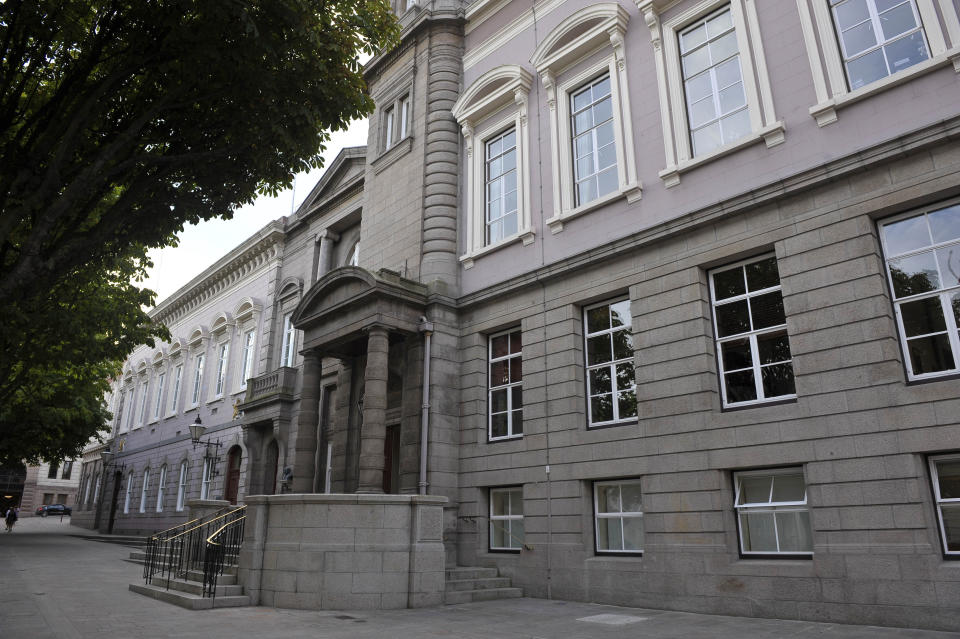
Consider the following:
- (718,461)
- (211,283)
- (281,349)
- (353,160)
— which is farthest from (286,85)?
(211,283)

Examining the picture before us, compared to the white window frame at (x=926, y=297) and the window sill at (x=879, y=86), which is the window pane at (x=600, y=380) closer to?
the white window frame at (x=926, y=297)

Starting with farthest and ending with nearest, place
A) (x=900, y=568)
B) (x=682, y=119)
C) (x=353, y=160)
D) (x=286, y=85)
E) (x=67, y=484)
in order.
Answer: (x=67, y=484), (x=353, y=160), (x=682, y=119), (x=286, y=85), (x=900, y=568)

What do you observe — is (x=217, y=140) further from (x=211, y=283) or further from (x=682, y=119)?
(x=211, y=283)

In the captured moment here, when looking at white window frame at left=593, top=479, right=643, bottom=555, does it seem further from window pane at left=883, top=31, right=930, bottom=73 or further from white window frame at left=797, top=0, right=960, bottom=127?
window pane at left=883, top=31, right=930, bottom=73

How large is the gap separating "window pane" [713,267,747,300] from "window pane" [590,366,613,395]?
277 cm

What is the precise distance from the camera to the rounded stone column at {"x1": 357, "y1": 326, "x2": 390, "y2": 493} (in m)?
14.8

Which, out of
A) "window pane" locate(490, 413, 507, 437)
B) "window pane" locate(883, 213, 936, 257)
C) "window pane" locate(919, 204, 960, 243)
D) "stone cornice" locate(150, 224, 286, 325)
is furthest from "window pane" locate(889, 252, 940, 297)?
"stone cornice" locate(150, 224, 286, 325)

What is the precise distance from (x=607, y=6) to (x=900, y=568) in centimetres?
1242

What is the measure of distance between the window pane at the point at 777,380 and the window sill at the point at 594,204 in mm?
4528

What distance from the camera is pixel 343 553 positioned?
36.5ft

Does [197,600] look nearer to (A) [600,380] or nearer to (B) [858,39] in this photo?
(A) [600,380]

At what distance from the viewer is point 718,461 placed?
37.0 feet

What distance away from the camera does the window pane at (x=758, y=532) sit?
1070cm

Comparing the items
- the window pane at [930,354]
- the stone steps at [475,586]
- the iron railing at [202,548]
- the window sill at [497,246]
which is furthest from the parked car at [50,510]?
the window pane at [930,354]
